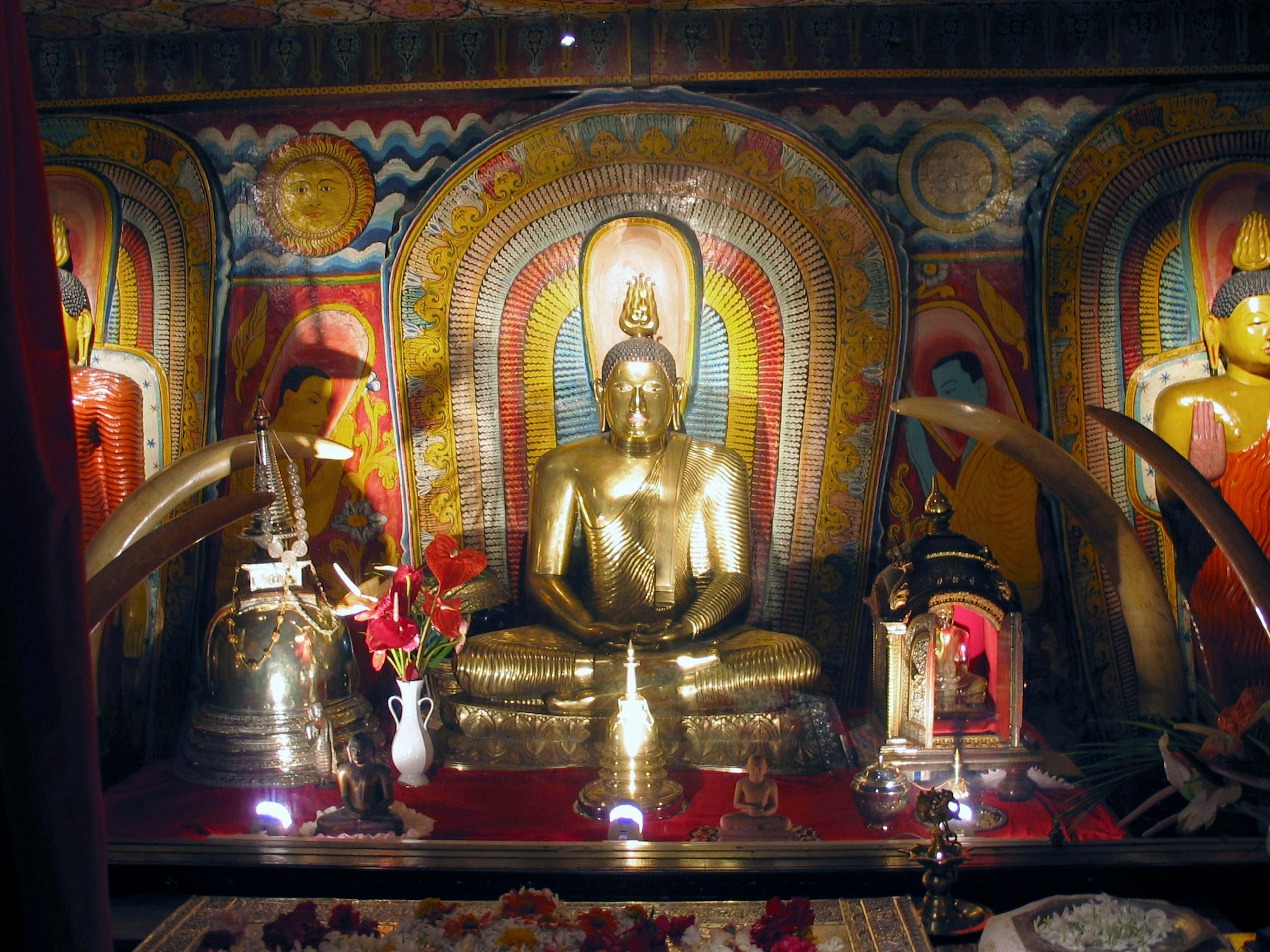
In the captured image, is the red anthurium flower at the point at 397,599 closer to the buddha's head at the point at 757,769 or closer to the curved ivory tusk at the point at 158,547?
the curved ivory tusk at the point at 158,547

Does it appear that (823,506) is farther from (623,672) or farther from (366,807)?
(366,807)

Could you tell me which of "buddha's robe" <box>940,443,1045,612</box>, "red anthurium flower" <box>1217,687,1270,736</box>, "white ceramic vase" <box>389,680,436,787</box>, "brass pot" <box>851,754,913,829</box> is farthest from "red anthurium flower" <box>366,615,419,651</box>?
"red anthurium flower" <box>1217,687,1270,736</box>

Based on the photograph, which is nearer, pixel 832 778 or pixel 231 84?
pixel 832 778

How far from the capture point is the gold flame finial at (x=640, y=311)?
409 centimetres

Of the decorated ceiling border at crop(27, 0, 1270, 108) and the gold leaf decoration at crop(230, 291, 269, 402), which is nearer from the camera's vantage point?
the decorated ceiling border at crop(27, 0, 1270, 108)

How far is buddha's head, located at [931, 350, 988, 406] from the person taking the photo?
3.96m

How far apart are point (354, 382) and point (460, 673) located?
1.24 metres

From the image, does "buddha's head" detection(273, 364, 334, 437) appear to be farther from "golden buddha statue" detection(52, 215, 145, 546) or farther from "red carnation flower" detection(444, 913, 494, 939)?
"red carnation flower" detection(444, 913, 494, 939)

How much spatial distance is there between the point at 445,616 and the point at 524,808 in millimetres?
658

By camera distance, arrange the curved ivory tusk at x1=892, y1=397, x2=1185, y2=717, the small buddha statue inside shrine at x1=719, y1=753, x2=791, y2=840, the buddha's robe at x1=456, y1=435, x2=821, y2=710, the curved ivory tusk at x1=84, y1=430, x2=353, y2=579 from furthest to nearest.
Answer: the buddha's robe at x1=456, y1=435, x2=821, y2=710 < the curved ivory tusk at x1=892, y1=397, x2=1185, y2=717 < the curved ivory tusk at x1=84, y1=430, x2=353, y2=579 < the small buddha statue inside shrine at x1=719, y1=753, x2=791, y2=840

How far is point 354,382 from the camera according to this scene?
4.08m

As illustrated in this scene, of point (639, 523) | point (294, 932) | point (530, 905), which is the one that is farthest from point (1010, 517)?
point (294, 932)

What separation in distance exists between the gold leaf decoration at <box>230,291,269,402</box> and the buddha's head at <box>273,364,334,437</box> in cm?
14

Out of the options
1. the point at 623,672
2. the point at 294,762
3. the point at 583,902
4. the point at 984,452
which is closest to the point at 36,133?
the point at 583,902
